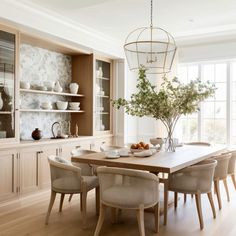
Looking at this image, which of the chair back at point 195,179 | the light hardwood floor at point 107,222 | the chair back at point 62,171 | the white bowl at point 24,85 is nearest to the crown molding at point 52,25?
the white bowl at point 24,85

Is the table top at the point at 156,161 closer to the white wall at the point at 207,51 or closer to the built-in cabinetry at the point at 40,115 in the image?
the built-in cabinetry at the point at 40,115

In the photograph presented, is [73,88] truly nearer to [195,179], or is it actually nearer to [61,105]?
[61,105]

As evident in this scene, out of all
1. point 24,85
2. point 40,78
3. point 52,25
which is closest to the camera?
point 52,25

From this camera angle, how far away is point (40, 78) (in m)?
5.16

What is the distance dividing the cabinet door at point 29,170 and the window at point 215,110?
9.93ft

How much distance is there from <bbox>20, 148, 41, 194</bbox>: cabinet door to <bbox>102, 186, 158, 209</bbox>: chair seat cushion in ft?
5.72

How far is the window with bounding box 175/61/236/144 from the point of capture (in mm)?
6004

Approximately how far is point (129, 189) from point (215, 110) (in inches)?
153

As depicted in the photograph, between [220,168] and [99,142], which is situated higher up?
[99,142]

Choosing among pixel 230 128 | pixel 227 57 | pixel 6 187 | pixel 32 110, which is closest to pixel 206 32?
pixel 227 57

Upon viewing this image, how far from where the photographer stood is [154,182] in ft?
9.29

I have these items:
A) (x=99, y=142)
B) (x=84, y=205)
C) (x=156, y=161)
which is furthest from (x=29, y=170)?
(x=156, y=161)

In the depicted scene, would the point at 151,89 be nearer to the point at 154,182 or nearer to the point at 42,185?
the point at 154,182

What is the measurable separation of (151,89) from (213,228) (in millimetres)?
1946
